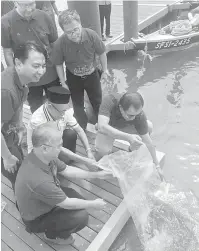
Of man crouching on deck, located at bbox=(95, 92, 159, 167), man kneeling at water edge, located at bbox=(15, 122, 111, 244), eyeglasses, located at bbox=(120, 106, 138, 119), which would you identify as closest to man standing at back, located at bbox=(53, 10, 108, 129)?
man crouching on deck, located at bbox=(95, 92, 159, 167)

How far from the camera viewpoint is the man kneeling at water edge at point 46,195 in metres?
2.27

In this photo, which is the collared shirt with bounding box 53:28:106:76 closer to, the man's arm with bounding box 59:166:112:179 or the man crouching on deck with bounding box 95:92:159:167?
the man crouching on deck with bounding box 95:92:159:167

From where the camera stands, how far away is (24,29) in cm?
352

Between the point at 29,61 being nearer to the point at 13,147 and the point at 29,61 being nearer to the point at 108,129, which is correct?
the point at 13,147

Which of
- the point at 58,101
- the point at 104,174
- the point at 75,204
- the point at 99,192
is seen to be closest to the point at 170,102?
the point at 99,192

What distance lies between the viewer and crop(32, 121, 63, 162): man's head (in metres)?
2.23

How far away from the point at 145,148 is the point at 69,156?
0.89 meters

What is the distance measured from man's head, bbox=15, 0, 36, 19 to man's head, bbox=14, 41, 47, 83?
Answer: 3.83 ft

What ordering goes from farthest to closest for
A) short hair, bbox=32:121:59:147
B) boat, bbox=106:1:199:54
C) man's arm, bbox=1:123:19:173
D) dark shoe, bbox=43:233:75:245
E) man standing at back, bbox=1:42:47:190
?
boat, bbox=106:1:199:54, dark shoe, bbox=43:233:75:245, man's arm, bbox=1:123:19:173, man standing at back, bbox=1:42:47:190, short hair, bbox=32:121:59:147

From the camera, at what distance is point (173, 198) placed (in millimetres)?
3514

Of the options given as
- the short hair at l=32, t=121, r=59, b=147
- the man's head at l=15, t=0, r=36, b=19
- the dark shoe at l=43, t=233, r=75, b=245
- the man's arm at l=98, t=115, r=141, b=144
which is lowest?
the dark shoe at l=43, t=233, r=75, b=245

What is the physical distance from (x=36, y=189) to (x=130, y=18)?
6.28m

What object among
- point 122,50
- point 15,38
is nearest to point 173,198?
point 15,38

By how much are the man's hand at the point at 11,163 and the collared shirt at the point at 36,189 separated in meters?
0.30
